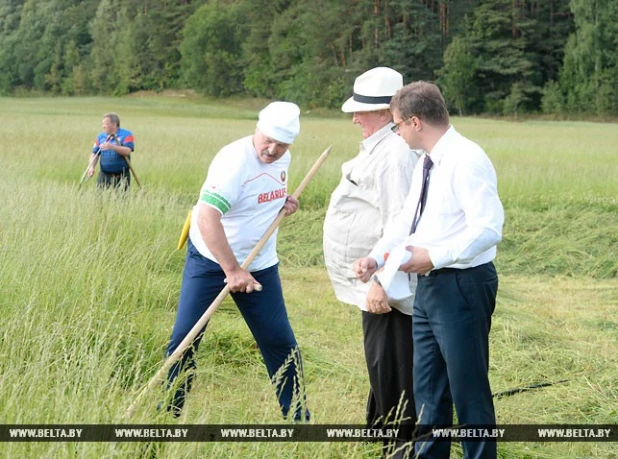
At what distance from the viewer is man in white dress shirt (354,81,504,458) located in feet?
10.7

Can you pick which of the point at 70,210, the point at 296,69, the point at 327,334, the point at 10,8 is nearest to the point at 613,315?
the point at 327,334

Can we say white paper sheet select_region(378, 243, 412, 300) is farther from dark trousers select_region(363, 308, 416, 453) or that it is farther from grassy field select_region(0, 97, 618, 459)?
grassy field select_region(0, 97, 618, 459)

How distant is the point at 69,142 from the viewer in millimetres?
18422

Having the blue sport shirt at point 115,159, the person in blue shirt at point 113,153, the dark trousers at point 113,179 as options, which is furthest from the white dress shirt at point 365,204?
the blue sport shirt at point 115,159

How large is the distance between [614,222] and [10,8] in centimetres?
8364

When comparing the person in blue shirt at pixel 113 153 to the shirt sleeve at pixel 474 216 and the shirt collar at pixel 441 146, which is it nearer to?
the shirt collar at pixel 441 146

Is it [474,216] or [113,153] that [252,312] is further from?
[113,153]

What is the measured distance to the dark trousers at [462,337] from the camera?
3.35 m

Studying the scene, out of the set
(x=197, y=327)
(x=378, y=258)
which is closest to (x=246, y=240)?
(x=197, y=327)

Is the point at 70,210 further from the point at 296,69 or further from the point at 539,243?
Answer: the point at 296,69

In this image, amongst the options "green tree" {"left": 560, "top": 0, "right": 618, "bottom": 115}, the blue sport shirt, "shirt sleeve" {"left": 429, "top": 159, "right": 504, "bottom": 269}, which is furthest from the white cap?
"green tree" {"left": 560, "top": 0, "right": 618, "bottom": 115}

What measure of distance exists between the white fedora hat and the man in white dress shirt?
41 cm

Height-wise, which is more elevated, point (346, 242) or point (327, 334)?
point (346, 242)

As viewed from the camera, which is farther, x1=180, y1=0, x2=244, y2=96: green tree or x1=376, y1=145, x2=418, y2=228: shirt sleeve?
x1=180, y1=0, x2=244, y2=96: green tree
